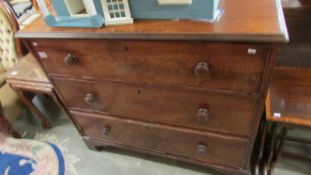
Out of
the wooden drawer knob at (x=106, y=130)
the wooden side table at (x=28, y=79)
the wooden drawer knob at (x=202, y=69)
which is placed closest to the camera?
the wooden drawer knob at (x=202, y=69)

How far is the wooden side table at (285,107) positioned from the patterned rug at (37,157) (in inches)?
48.8

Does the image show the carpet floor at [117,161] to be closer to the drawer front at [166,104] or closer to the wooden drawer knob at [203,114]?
the drawer front at [166,104]

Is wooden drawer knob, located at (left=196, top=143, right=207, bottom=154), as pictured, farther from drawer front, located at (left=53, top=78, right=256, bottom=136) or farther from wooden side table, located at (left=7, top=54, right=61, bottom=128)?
wooden side table, located at (left=7, top=54, right=61, bottom=128)

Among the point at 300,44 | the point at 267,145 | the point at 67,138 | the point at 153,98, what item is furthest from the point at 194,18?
the point at 67,138

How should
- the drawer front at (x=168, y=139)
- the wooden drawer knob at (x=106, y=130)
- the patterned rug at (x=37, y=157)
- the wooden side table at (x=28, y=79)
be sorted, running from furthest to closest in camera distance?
the patterned rug at (x=37, y=157) < the wooden side table at (x=28, y=79) < the wooden drawer knob at (x=106, y=130) < the drawer front at (x=168, y=139)

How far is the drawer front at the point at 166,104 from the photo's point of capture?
866 mm

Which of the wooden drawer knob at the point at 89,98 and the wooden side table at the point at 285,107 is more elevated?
the wooden drawer knob at the point at 89,98

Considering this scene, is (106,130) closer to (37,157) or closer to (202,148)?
(202,148)

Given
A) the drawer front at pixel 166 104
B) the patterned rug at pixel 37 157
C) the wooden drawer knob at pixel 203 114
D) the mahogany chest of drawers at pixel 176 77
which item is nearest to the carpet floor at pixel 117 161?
the patterned rug at pixel 37 157

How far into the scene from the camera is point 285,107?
96 cm

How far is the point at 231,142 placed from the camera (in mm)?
1018

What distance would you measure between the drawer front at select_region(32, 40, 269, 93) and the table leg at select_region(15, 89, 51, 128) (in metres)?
0.74

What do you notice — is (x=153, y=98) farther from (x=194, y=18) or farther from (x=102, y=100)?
(x=194, y=18)

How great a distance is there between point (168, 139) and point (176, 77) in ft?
1.58
